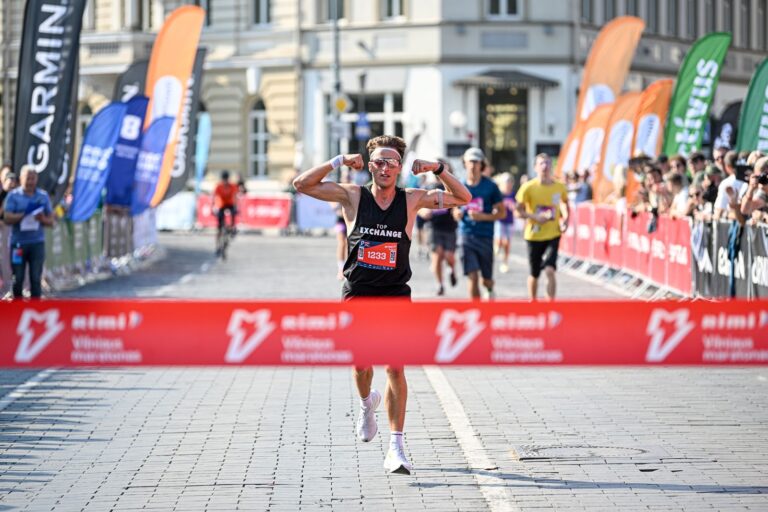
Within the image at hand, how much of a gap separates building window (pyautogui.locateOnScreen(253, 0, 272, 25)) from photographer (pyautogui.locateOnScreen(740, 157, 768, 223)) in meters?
40.7

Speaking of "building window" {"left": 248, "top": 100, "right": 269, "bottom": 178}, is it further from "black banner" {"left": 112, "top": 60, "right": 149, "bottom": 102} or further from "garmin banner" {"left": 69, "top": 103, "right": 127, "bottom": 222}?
"garmin banner" {"left": 69, "top": 103, "right": 127, "bottom": 222}

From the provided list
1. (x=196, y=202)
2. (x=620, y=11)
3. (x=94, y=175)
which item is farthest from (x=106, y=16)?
(x=94, y=175)

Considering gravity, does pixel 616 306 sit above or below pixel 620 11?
below

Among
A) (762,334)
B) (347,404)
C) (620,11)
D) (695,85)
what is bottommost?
(347,404)

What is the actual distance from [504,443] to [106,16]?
48.9 meters

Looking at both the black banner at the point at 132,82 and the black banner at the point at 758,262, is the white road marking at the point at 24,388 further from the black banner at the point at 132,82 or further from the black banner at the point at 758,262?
the black banner at the point at 132,82

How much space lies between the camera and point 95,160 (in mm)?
26266

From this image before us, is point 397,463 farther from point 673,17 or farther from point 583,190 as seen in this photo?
point 673,17

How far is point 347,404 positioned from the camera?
38.8ft

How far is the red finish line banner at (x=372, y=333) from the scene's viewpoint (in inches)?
271

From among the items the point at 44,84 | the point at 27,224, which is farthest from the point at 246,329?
the point at 44,84

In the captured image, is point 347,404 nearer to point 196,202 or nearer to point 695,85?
point 695,85

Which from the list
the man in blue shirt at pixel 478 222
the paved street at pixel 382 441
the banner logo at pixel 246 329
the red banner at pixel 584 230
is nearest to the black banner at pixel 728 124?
the red banner at pixel 584 230

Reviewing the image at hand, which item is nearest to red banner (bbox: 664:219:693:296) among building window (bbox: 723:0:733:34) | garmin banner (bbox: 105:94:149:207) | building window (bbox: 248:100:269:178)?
garmin banner (bbox: 105:94:149:207)
